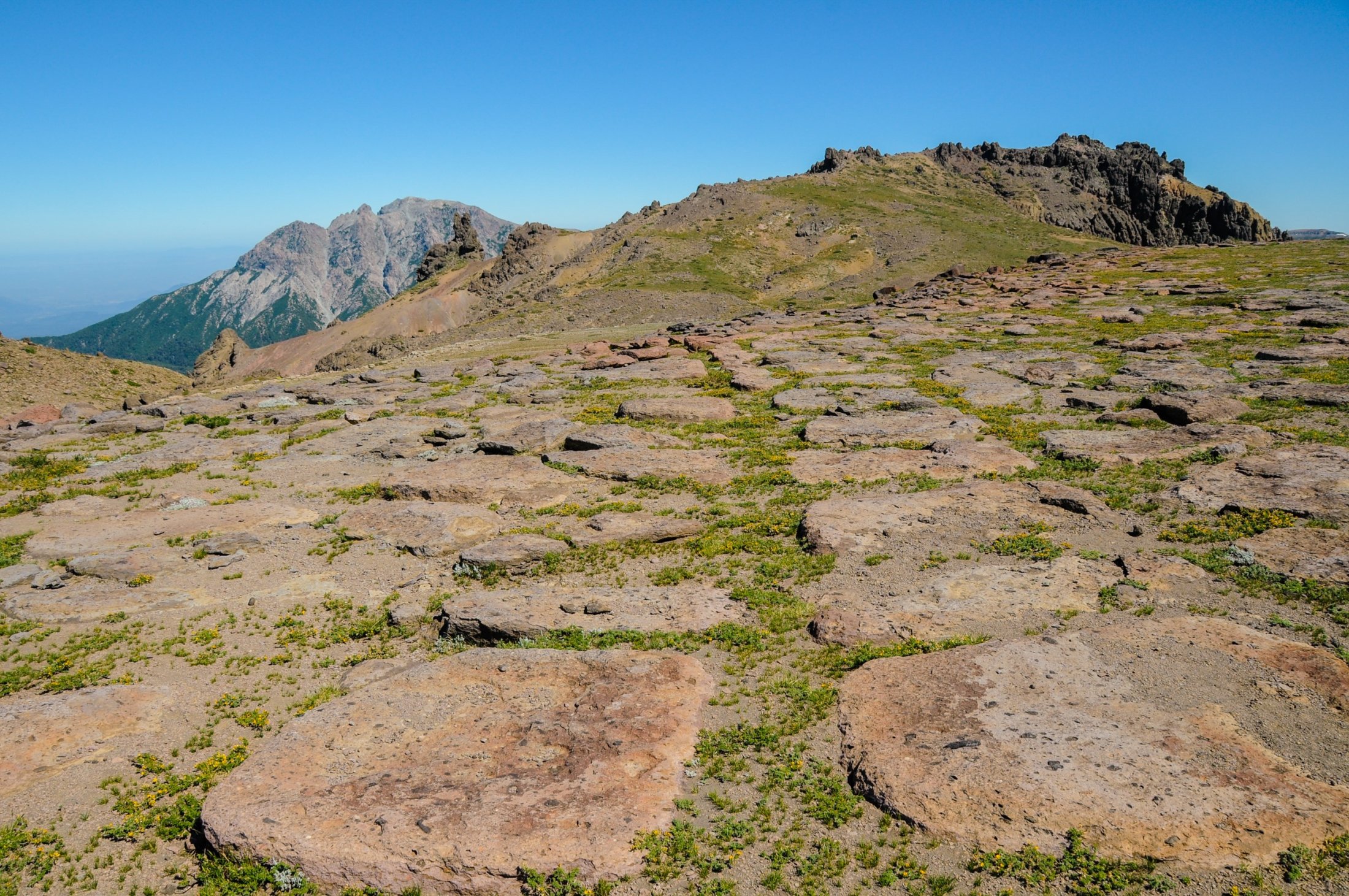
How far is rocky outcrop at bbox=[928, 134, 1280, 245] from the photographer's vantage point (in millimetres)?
147000

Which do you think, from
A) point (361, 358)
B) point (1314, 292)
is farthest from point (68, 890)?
point (1314, 292)

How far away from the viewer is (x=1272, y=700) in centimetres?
1200

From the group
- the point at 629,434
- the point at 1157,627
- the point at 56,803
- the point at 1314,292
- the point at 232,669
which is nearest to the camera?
the point at 56,803

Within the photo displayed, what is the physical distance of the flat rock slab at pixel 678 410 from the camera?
34156 mm

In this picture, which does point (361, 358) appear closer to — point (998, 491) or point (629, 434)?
point (629, 434)

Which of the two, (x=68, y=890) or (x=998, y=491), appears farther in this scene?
(x=998, y=491)

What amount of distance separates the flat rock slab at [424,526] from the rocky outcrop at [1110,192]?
159135 millimetres

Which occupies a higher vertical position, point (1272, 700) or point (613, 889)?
point (1272, 700)

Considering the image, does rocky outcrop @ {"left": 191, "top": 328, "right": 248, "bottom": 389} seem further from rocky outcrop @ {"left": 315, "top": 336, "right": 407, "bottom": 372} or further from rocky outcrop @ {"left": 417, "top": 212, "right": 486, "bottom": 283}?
rocky outcrop @ {"left": 417, "top": 212, "right": 486, "bottom": 283}

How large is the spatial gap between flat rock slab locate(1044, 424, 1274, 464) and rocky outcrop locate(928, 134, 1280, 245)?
143 m

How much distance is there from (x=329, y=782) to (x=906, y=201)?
139 meters

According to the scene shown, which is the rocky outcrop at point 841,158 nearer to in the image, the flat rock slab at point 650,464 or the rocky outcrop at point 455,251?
the rocky outcrop at point 455,251

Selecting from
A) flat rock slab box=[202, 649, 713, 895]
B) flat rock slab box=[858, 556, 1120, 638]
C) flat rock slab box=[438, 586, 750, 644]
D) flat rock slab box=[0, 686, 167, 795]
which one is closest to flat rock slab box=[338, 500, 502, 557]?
flat rock slab box=[438, 586, 750, 644]

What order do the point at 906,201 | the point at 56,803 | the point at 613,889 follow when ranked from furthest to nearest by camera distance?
the point at 906,201
the point at 56,803
the point at 613,889
